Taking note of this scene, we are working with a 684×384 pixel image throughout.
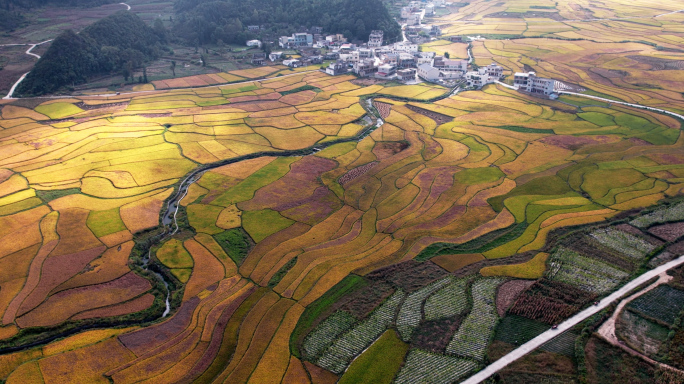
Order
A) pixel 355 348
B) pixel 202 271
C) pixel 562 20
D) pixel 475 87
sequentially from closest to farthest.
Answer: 1. pixel 355 348
2. pixel 202 271
3. pixel 475 87
4. pixel 562 20

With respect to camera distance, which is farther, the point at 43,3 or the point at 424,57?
the point at 43,3

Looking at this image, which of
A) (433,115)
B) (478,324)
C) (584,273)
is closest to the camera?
(478,324)

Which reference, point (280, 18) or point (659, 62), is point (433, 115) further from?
point (280, 18)

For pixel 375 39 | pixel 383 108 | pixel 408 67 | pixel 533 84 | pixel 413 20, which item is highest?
pixel 413 20

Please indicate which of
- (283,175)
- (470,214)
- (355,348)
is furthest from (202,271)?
(470,214)

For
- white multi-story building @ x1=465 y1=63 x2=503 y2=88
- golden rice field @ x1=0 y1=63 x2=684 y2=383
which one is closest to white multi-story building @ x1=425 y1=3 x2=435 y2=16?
white multi-story building @ x1=465 y1=63 x2=503 y2=88

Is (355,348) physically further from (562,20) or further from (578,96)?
(562,20)

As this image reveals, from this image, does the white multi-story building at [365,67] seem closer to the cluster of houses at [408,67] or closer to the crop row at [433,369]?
the cluster of houses at [408,67]

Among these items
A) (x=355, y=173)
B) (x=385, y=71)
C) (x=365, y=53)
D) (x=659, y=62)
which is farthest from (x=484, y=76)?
(x=355, y=173)
